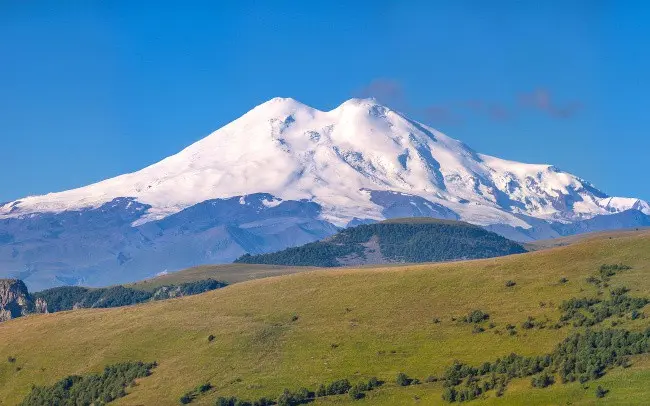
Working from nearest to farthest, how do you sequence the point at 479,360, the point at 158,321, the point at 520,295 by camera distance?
the point at 479,360 < the point at 520,295 < the point at 158,321

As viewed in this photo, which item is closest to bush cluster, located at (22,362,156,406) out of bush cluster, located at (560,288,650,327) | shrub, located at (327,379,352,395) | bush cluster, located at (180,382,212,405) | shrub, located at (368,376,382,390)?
bush cluster, located at (180,382,212,405)

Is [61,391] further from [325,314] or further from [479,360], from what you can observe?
[479,360]

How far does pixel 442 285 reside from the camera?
174875mm

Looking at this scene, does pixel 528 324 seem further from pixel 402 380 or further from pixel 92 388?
pixel 92 388

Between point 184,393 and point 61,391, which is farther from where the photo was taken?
point 61,391

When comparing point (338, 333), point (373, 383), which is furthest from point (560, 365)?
point (338, 333)

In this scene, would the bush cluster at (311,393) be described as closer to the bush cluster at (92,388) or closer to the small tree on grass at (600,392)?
the bush cluster at (92,388)

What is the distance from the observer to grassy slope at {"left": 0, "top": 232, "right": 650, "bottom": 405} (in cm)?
14562

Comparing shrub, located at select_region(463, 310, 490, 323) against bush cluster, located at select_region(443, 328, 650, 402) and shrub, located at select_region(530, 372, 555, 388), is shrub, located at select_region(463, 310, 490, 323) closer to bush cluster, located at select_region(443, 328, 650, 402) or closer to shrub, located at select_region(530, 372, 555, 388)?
bush cluster, located at select_region(443, 328, 650, 402)

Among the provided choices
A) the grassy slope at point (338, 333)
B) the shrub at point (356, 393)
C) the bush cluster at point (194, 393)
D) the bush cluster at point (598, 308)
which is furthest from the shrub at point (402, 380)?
the bush cluster at point (194, 393)

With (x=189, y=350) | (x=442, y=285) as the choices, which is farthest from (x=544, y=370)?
(x=189, y=350)

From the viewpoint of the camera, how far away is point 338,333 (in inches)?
6393

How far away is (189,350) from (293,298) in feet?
79.3

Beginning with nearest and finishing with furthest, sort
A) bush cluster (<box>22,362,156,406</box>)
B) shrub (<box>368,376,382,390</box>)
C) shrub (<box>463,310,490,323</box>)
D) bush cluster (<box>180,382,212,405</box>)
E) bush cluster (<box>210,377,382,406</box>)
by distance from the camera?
bush cluster (<box>210,377,382,406</box>)
shrub (<box>368,376,382,390</box>)
bush cluster (<box>180,382,212,405</box>)
shrub (<box>463,310,490,323</box>)
bush cluster (<box>22,362,156,406</box>)
